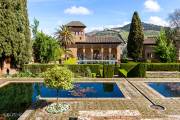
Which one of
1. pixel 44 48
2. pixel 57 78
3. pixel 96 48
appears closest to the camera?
pixel 57 78

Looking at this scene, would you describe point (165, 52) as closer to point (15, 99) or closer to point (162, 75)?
point (162, 75)

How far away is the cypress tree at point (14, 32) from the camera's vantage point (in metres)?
31.3

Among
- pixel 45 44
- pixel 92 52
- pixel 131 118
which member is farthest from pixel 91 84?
pixel 92 52

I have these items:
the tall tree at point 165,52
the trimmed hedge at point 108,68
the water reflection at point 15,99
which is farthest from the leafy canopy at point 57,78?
the tall tree at point 165,52

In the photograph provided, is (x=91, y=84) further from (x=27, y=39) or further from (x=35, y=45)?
(x=35, y=45)

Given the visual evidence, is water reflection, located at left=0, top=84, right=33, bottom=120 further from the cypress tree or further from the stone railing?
the stone railing

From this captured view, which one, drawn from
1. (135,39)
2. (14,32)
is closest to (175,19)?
(135,39)

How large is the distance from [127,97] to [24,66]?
716 inches

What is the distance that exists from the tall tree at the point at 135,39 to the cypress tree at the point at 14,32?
2272 cm

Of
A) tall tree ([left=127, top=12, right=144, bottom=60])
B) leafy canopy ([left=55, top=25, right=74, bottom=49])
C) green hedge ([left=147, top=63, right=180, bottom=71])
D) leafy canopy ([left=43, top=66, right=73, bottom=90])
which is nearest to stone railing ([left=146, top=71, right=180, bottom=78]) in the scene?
green hedge ([left=147, top=63, right=180, bottom=71])

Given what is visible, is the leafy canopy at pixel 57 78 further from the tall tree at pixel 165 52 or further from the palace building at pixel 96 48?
the palace building at pixel 96 48

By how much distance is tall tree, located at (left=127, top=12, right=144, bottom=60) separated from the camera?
5294 cm

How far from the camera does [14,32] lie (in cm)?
3262

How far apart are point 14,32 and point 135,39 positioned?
26575 mm
